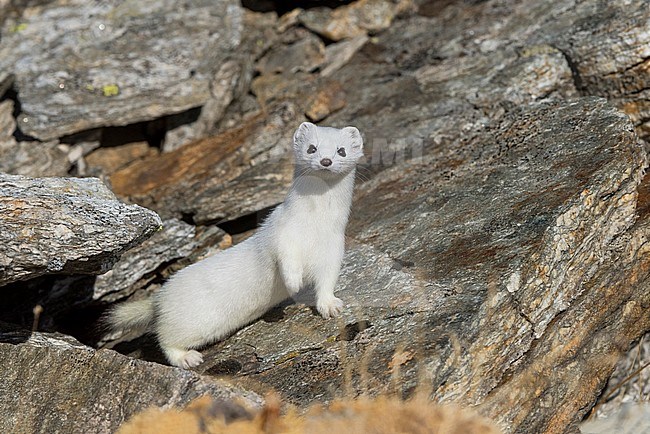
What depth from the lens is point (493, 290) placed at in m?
5.30

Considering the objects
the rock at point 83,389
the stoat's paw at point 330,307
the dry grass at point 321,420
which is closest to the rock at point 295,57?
the stoat's paw at point 330,307

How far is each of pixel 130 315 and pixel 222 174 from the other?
246cm

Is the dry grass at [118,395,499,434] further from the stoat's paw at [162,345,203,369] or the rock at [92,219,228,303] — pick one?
the rock at [92,219,228,303]

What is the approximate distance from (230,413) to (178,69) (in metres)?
6.18

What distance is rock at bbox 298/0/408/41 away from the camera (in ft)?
36.0

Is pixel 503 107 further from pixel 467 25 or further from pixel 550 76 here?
pixel 467 25

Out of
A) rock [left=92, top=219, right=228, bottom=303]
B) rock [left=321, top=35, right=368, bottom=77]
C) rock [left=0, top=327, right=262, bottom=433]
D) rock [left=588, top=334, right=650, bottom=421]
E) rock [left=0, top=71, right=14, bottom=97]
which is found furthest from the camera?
rock [left=321, top=35, right=368, bottom=77]

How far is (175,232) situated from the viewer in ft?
25.5

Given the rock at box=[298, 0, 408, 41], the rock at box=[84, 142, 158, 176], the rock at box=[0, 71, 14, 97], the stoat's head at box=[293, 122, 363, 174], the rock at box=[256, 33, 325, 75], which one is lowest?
the rock at box=[84, 142, 158, 176]

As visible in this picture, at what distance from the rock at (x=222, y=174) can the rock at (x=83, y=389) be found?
2.96 meters

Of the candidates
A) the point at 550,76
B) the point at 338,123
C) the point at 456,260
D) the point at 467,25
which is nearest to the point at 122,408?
the point at 456,260

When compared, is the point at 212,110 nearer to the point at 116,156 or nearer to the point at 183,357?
the point at 116,156

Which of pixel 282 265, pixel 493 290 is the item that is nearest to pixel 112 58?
pixel 282 265

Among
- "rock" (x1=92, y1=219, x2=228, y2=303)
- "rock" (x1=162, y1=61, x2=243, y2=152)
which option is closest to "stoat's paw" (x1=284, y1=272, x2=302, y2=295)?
"rock" (x1=92, y1=219, x2=228, y2=303)
